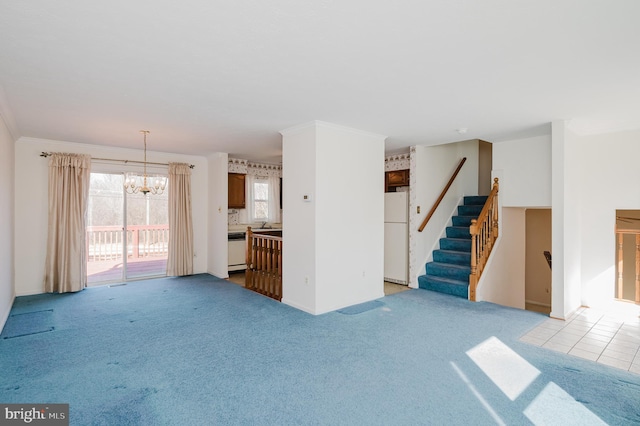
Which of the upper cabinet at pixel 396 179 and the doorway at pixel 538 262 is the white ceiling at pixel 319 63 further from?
the doorway at pixel 538 262

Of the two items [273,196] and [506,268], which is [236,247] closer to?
[273,196]

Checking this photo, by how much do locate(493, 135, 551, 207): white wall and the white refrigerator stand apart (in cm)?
166

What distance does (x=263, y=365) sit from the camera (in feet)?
9.76

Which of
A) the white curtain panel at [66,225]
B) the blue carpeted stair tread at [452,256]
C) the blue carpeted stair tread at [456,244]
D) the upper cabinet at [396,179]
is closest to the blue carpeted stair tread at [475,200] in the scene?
the blue carpeted stair tread at [456,244]

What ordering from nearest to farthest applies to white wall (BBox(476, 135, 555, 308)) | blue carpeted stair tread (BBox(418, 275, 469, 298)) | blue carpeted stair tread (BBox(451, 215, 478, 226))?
white wall (BBox(476, 135, 555, 308))
blue carpeted stair tread (BBox(418, 275, 469, 298))
blue carpeted stair tread (BBox(451, 215, 478, 226))

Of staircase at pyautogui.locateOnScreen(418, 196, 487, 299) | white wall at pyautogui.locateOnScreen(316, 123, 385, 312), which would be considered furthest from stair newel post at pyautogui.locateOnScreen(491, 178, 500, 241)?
white wall at pyautogui.locateOnScreen(316, 123, 385, 312)

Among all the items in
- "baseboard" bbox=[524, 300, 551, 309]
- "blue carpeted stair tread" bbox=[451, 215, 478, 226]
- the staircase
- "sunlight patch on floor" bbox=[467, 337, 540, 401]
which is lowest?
"baseboard" bbox=[524, 300, 551, 309]

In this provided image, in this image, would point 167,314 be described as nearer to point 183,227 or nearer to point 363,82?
point 183,227

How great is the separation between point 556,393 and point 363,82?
9.81 ft

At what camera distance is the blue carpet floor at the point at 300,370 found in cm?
230

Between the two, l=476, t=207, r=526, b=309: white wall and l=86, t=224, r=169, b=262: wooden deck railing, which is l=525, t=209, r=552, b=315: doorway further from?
l=86, t=224, r=169, b=262: wooden deck railing

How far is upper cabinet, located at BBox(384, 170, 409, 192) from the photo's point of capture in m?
6.63

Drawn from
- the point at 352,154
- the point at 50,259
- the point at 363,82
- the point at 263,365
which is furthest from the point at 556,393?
the point at 50,259

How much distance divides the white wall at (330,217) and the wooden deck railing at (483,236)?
147 cm
